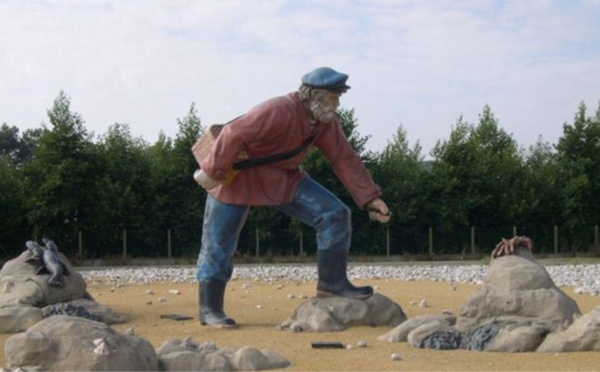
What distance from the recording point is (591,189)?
3231 centimetres

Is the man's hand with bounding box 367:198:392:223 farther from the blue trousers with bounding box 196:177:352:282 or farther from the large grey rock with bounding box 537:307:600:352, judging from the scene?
the large grey rock with bounding box 537:307:600:352

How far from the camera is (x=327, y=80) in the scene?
33.2ft

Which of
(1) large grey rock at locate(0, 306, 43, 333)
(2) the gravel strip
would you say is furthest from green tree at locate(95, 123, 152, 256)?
(1) large grey rock at locate(0, 306, 43, 333)

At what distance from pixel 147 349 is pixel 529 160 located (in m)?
30.5

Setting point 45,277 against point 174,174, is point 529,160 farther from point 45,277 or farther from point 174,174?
point 45,277

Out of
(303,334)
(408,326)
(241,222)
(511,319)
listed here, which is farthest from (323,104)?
(511,319)

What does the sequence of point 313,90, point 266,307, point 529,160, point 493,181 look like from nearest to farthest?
point 313,90
point 266,307
point 493,181
point 529,160

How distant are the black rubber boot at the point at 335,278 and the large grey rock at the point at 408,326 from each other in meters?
1.21

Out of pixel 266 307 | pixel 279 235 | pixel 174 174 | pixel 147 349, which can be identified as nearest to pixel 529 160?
pixel 279 235

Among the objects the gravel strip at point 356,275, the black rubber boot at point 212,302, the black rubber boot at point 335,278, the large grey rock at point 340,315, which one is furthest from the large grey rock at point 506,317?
the gravel strip at point 356,275

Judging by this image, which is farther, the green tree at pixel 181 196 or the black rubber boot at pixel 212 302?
the green tree at pixel 181 196

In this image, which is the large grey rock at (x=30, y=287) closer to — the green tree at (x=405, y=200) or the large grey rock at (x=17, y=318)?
A: the large grey rock at (x=17, y=318)

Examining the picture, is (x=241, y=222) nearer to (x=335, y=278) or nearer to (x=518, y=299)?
(x=335, y=278)

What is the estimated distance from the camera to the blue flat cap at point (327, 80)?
10.1m
